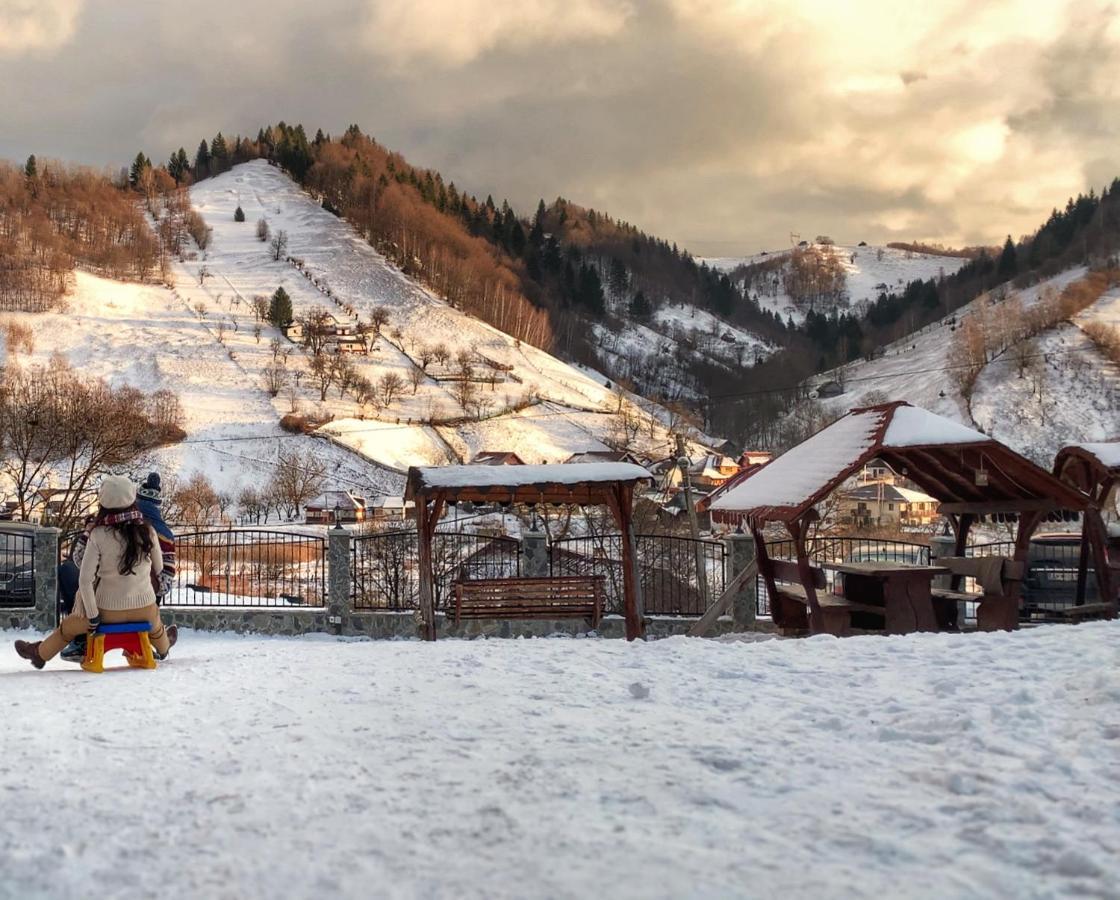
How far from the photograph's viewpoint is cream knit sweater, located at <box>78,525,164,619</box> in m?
6.82

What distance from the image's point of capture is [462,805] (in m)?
3.46

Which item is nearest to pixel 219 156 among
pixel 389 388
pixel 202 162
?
pixel 202 162

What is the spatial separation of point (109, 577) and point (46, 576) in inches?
281

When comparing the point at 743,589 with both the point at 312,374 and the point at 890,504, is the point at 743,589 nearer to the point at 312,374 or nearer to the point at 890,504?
the point at 890,504

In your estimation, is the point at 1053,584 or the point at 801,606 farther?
the point at 1053,584

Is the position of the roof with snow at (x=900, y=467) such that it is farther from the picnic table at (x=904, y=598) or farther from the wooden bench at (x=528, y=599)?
the wooden bench at (x=528, y=599)

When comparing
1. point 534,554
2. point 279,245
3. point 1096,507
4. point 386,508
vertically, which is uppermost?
point 279,245

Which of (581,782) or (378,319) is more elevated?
(378,319)

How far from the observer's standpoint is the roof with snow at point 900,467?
977cm

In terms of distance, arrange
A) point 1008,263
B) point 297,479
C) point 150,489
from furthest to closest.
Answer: point 1008,263, point 297,479, point 150,489

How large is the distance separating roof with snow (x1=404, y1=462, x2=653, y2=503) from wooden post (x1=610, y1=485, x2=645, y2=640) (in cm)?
20

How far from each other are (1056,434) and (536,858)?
80565 millimetres

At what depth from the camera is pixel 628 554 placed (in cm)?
1184

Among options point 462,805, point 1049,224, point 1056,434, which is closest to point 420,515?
point 462,805
